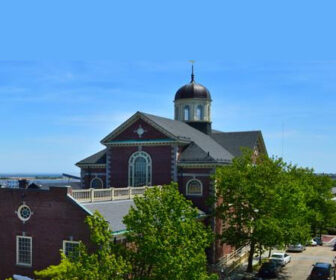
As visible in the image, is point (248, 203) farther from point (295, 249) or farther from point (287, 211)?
point (295, 249)

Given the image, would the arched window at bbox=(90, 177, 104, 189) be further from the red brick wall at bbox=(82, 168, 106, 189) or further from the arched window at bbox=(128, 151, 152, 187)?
the arched window at bbox=(128, 151, 152, 187)

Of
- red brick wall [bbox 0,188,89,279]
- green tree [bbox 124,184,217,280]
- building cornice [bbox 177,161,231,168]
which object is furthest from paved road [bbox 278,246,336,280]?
red brick wall [bbox 0,188,89,279]

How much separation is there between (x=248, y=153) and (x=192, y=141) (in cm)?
757

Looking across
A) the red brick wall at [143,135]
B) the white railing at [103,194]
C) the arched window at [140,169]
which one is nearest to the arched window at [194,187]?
the arched window at [140,169]

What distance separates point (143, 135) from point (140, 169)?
3.72 m

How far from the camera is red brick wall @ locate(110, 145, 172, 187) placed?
43.5 meters

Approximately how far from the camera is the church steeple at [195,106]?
53.1 metres

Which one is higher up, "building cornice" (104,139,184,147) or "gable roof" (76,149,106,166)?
"building cornice" (104,139,184,147)

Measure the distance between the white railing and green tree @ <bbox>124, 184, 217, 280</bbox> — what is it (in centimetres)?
496

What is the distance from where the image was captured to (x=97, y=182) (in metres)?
49.1

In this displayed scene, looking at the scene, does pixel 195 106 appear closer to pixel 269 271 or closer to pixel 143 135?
pixel 143 135

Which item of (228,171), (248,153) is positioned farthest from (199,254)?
(248,153)

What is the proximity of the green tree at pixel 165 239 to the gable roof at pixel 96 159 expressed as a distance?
84.5 feet

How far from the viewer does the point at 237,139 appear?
52375 mm
